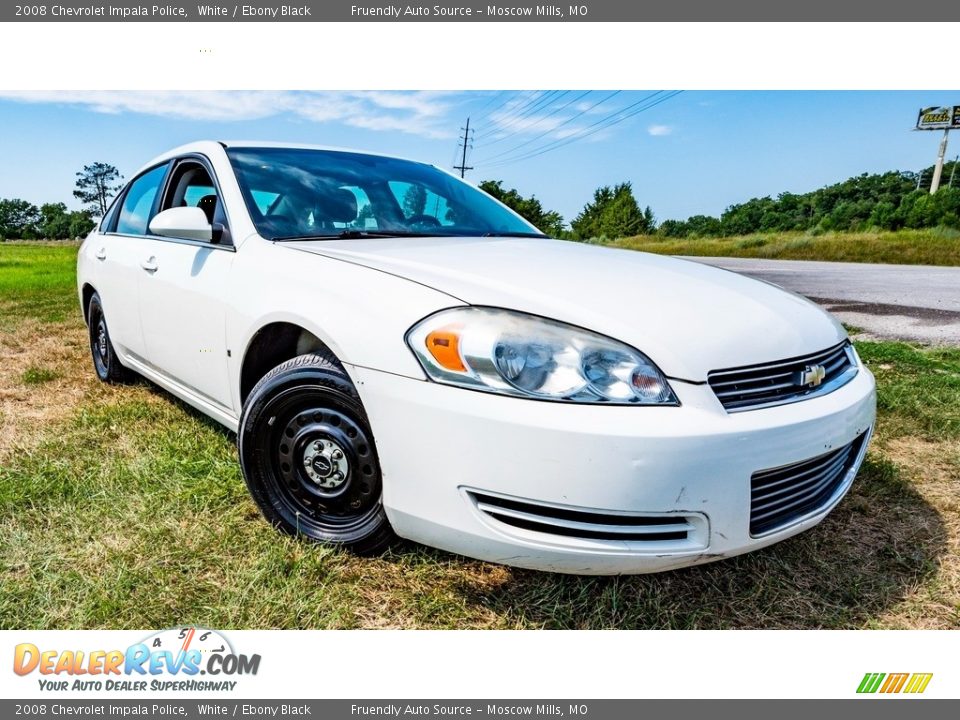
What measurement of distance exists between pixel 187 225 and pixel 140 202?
1455mm

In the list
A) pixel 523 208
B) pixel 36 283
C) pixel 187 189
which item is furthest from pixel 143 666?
pixel 36 283

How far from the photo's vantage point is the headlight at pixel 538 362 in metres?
1.44

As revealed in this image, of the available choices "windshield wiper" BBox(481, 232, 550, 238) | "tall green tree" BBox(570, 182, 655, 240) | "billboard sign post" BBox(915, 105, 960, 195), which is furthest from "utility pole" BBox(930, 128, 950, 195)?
"windshield wiper" BBox(481, 232, 550, 238)

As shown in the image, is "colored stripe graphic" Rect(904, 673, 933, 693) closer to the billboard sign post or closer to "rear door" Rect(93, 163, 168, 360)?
"rear door" Rect(93, 163, 168, 360)

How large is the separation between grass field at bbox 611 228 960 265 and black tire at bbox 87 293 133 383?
518 inches

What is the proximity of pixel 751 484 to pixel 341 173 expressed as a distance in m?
2.02

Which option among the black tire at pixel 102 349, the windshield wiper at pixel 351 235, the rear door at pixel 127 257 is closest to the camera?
the windshield wiper at pixel 351 235

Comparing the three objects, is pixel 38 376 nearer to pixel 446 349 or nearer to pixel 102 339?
pixel 102 339

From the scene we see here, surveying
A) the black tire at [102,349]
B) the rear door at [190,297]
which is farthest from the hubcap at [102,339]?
the rear door at [190,297]

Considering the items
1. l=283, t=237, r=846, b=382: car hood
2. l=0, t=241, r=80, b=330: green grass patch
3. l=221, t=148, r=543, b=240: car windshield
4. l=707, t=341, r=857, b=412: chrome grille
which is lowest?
l=0, t=241, r=80, b=330: green grass patch

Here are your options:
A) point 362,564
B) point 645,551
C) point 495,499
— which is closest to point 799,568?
point 645,551

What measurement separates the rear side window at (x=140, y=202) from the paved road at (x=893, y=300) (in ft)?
10.8

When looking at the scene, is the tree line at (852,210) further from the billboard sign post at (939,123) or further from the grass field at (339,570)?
the grass field at (339,570)

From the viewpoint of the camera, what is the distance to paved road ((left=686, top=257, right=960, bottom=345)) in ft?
18.1
